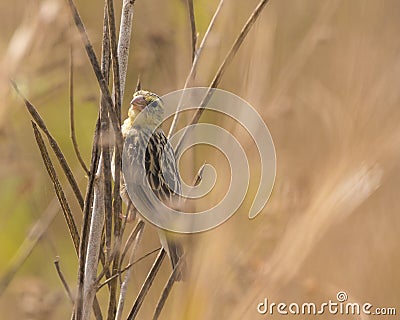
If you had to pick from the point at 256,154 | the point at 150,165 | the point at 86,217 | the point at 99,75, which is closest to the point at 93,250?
the point at 86,217

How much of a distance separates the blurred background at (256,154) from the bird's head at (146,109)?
77 millimetres

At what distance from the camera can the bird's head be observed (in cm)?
234

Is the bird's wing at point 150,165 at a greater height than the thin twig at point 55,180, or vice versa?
the bird's wing at point 150,165

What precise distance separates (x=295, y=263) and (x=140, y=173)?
A: 0.50 metres

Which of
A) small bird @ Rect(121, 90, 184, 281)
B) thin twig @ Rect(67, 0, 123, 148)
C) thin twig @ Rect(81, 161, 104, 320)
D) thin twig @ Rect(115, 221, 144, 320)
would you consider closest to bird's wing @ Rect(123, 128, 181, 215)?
small bird @ Rect(121, 90, 184, 281)

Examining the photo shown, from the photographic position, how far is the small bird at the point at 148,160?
7.05ft

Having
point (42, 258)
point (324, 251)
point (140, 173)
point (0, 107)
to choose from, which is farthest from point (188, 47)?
point (42, 258)

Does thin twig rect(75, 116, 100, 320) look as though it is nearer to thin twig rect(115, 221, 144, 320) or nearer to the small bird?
thin twig rect(115, 221, 144, 320)

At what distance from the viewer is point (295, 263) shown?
2.12 metres

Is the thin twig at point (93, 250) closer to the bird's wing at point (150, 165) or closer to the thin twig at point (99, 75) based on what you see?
the thin twig at point (99, 75)

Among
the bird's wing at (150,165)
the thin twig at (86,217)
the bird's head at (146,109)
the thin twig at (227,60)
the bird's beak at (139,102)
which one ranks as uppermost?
the bird's head at (146,109)

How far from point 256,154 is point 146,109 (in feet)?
1.37

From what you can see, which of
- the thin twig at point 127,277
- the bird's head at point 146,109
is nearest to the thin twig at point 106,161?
the thin twig at point 127,277

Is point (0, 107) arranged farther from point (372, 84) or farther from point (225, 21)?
point (372, 84)
